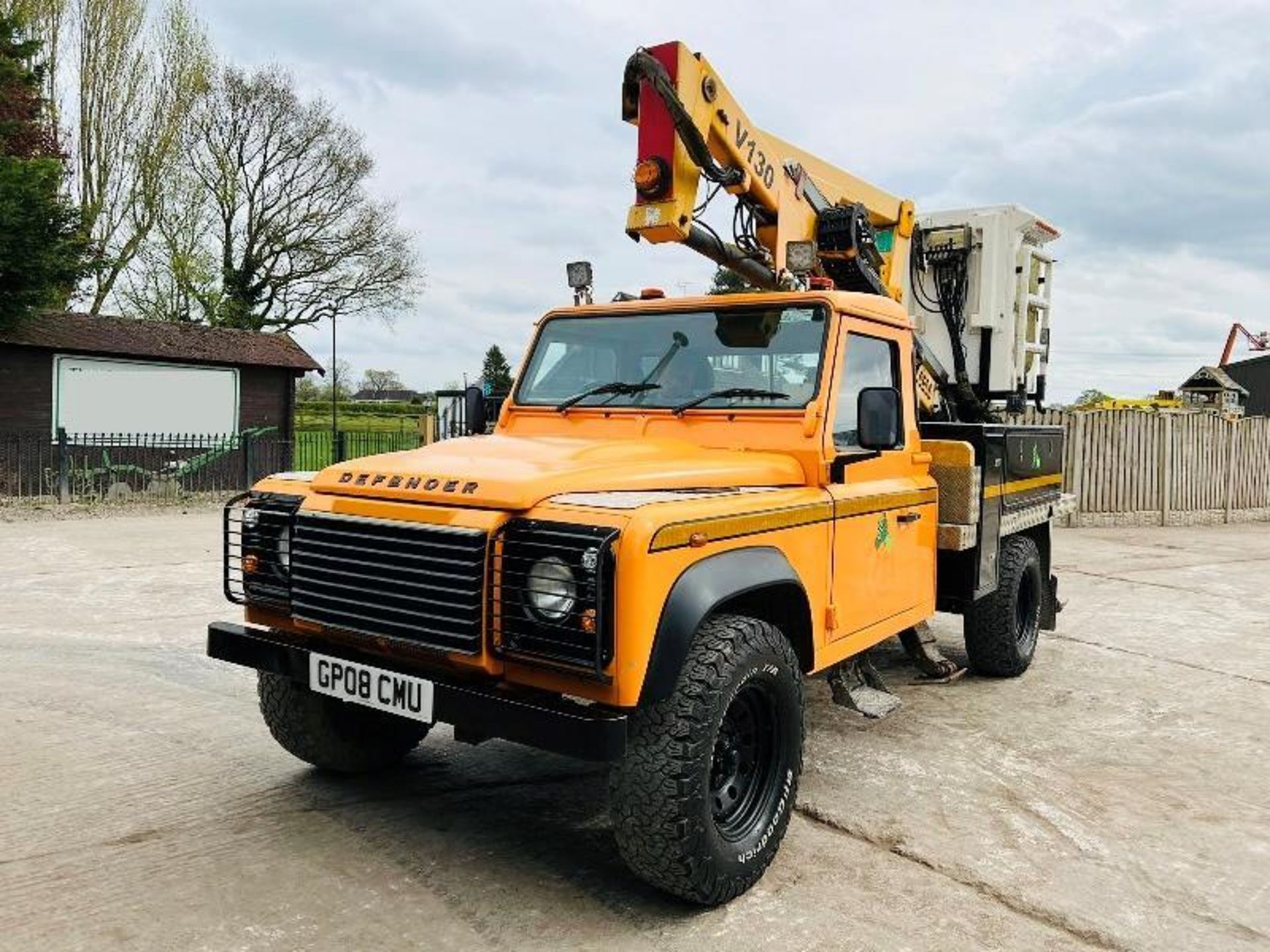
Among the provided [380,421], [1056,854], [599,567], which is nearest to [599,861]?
[599,567]

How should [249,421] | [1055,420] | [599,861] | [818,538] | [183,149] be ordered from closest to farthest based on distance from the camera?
[599,861] < [818,538] < [1055,420] < [249,421] < [183,149]

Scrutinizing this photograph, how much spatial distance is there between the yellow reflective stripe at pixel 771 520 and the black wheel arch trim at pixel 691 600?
0.08 metres

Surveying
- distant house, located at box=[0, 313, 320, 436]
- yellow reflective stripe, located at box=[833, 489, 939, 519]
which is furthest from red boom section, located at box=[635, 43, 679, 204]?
distant house, located at box=[0, 313, 320, 436]

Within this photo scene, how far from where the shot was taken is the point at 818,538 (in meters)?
3.97

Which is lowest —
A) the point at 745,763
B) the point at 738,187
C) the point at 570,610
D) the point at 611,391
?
the point at 745,763

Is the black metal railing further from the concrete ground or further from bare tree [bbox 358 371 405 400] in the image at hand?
bare tree [bbox 358 371 405 400]

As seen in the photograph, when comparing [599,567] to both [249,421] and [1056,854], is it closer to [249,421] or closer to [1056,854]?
[1056,854]

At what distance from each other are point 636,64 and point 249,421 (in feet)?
58.5

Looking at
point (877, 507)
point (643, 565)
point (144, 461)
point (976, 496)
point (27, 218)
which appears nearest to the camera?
point (643, 565)

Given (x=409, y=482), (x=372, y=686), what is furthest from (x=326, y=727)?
Result: (x=409, y=482)

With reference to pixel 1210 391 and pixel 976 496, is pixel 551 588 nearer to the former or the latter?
pixel 976 496

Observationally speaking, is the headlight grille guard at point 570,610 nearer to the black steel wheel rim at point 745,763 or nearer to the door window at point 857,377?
the black steel wheel rim at point 745,763

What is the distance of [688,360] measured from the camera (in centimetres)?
455

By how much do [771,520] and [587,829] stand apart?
1.45m
